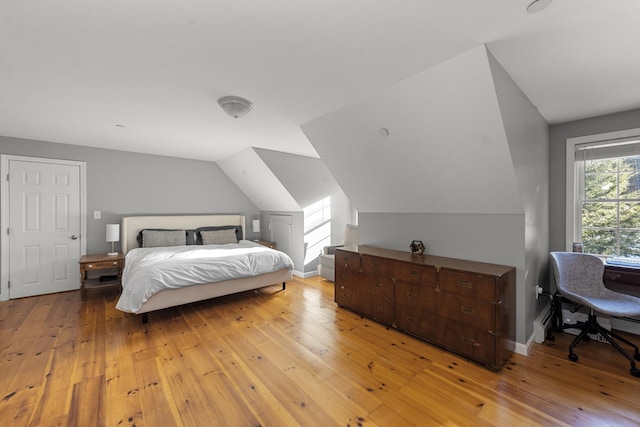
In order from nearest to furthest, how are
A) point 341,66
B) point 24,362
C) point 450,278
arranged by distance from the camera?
1. point 341,66
2. point 24,362
3. point 450,278

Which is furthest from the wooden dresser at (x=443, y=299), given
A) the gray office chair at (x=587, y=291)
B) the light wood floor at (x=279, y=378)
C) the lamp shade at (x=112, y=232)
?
the lamp shade at (x=112, y=232)

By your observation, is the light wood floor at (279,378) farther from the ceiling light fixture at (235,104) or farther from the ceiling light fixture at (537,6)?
the ceiling light fixture at (537,6)

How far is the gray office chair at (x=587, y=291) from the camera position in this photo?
229 cm

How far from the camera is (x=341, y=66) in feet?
6.35

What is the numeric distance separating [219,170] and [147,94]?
3258 mm

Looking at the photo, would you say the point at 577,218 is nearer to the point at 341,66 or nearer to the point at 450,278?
the point at 450,278

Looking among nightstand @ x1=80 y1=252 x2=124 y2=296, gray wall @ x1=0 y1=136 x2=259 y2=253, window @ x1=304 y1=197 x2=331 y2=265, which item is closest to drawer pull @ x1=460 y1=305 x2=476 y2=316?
window @ x1=304 y1=197 x2=331 y2=265

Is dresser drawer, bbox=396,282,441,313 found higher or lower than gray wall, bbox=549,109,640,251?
lower

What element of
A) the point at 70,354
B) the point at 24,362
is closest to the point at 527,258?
the point at 70,354

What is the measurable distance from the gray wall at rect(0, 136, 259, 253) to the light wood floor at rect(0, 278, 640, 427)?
6.37ft

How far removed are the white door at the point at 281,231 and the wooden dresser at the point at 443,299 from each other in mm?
2350

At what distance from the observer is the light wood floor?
167cm

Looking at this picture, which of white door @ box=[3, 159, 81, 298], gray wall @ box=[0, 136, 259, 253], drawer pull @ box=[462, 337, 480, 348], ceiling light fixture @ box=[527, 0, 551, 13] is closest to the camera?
ceiling light fixture @ box=[527, 0, 551, 13]

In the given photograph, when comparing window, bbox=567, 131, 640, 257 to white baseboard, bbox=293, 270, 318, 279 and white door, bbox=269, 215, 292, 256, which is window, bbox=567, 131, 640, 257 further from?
white door, bbox=269, 215, 292, 256
